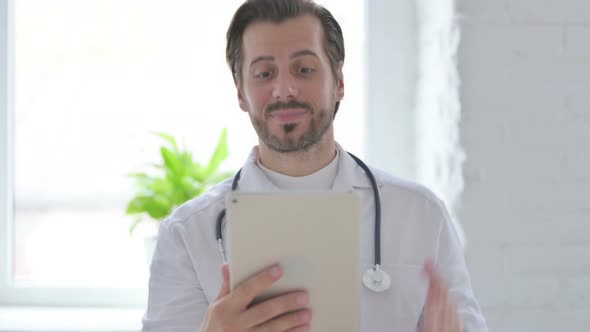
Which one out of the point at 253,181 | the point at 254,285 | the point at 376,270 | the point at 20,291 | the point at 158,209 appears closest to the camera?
the point at 254,285

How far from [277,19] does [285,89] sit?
159 mm

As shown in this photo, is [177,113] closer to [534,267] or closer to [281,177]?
[281,177]

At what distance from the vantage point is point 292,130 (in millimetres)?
1454

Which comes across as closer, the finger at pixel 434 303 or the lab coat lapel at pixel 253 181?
the finger at pixel 434 303

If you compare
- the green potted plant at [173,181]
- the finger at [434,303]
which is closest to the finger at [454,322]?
the finger at [434,303]

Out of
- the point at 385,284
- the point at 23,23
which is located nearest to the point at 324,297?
the point at 385,284

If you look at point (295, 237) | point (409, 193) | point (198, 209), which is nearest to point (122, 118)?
point (198, 209)

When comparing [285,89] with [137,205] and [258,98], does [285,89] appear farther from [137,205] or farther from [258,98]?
[137,205]

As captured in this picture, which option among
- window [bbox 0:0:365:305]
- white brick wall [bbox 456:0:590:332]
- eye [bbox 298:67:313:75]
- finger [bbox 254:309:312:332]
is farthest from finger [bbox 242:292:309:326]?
window [bbox 0:0:365:305]

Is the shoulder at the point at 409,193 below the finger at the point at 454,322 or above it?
above

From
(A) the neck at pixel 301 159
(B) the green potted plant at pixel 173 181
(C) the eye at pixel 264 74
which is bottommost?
(B) the green potted plant at pixel 173 181

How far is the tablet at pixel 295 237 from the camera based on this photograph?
3.66 feet

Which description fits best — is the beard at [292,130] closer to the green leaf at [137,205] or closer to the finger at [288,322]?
the finger at [288,322]

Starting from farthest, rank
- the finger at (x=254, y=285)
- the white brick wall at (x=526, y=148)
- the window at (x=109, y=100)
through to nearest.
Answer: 1. the window at (x=109, y=100)
2. the white brick wall at (x=526, y=148)
3. the finger at (x=254, y=285)
